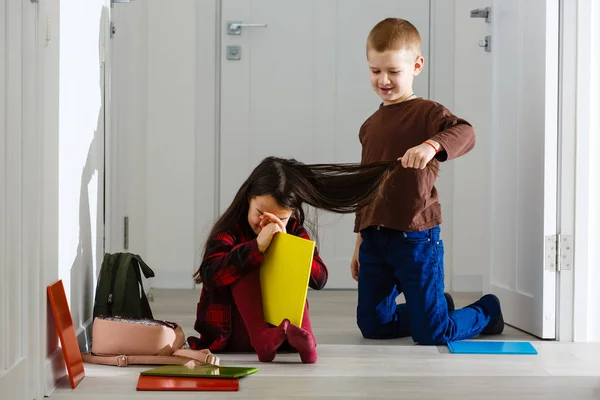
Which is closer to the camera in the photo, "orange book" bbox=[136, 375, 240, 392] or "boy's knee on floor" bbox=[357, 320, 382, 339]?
"orange book" bbox=[136, 375, 240, 392]

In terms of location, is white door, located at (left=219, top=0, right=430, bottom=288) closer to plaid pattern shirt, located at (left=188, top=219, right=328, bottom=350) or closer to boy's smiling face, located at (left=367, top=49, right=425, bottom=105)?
boy's smiling face, located at (left=367, top=49, right=425, bottom=105)

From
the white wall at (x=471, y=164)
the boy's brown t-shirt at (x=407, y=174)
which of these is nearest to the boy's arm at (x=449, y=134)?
the boy's brown t-shirt at (x=407, y=174)

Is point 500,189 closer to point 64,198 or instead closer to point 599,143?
point 599,143

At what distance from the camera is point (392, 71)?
2420 millimetres

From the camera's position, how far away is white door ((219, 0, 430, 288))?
3805 mm

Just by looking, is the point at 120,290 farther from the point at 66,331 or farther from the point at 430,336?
the point at 430,336

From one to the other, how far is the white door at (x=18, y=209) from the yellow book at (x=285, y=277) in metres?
0.61

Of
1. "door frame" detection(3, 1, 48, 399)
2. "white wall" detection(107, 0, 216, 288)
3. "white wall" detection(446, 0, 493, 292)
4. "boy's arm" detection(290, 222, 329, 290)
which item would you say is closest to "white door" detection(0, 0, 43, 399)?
"door frame" detection(3, 1, 48, 399)

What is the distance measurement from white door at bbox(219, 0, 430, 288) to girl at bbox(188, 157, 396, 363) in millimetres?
1523

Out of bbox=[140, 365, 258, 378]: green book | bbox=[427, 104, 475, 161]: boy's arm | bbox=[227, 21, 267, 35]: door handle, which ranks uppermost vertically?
bbox=[227, 21, 267, 35]: door handle

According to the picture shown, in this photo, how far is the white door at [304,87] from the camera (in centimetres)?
380

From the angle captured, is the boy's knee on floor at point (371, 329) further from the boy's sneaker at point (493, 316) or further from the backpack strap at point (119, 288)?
the backpack strap at point (119, 288)

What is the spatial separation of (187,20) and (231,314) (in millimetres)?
1860

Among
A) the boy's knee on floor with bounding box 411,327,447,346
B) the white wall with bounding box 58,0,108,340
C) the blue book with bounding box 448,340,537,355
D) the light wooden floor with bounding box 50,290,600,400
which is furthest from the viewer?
the boy's knee on floor with bounding box 411,327,447,346
